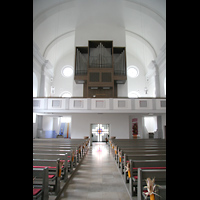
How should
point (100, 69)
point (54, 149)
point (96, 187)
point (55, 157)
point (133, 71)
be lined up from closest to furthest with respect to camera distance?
point (96, 187) → point (55, 157) → point (54, 149) → point (100, 69) → point (133, 71)

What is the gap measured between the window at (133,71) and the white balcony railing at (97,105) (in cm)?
884

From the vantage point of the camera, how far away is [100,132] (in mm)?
18141

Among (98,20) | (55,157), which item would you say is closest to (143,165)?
(55,157)

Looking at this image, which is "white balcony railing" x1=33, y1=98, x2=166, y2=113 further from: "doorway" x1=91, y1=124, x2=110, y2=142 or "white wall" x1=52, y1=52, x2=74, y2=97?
"white wall" x1=52, y1=52, x2=74, y2=97

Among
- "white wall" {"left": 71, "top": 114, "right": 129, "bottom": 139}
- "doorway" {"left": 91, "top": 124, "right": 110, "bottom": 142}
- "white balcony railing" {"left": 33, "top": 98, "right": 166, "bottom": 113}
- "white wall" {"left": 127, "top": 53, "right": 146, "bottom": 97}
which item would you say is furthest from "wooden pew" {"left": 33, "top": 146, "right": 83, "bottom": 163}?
"white wall" {"left": 127, "top": 53, "right": 146, "bottom": 97}

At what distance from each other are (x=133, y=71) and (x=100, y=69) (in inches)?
316

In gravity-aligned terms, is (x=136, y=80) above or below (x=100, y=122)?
above

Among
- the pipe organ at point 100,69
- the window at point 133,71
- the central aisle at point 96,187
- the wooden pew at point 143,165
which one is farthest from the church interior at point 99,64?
the wooden pew at point 143,165

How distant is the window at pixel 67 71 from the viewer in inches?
825

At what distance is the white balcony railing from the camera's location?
42.2 ft

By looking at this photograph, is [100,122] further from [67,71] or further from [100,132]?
[67,71]

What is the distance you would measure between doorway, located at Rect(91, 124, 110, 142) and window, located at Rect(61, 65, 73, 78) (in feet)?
23.0

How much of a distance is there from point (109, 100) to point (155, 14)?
26.3 ft

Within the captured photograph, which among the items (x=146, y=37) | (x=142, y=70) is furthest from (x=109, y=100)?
(x=142, y=70)
